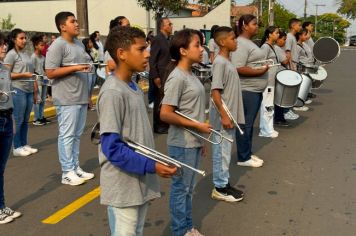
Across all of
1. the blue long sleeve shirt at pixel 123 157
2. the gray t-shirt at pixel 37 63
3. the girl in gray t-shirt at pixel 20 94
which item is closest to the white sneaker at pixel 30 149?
the girl in gray t-shirt at pixel 20 94

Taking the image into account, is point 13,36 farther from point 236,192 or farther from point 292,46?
point 292,46

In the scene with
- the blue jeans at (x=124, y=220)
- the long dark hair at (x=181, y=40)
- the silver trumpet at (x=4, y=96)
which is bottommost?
the blue jeans at (x=124, y=220)

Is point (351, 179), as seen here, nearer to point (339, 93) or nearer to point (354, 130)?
point (354, 130)

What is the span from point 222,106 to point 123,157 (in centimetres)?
213

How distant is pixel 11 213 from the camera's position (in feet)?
13.5

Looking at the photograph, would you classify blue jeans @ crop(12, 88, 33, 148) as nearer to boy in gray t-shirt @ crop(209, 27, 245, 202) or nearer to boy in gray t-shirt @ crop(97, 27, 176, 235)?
boy in gray t-shirt @ crop(209, 27, 245, 202)

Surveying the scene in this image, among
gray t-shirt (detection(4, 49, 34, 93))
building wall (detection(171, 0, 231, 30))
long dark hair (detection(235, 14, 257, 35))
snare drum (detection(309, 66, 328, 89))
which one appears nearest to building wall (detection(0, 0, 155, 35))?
building wall (detection(171, 0, 231, 30))

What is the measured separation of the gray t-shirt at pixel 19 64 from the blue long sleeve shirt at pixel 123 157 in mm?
4315

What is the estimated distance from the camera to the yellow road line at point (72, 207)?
412cm

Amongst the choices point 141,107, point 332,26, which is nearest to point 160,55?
point 141,107

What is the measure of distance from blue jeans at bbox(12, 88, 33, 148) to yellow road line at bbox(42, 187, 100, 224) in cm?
188

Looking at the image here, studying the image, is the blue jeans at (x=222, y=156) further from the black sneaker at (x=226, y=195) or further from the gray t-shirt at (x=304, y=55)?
the gray t-shirt at (x=304, y=55)

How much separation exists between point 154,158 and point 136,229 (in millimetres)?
517

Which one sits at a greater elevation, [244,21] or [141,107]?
[244,21]
